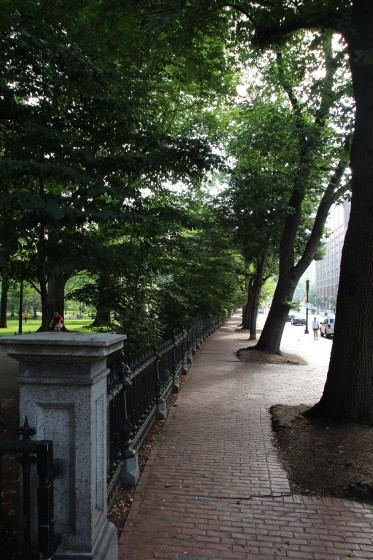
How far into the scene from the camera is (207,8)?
8109mm

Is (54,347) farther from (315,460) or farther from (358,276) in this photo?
(358,276)

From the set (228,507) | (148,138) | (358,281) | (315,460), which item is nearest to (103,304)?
(148,138)

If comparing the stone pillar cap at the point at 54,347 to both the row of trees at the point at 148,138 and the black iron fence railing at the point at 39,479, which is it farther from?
the row of trees at the point at 148,138

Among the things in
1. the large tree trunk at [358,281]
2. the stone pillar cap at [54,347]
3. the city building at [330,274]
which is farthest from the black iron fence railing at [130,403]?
the city building at [330,274]

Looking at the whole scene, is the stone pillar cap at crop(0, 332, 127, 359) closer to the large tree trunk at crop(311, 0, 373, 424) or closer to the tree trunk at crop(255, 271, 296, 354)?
the large tree trunk at crop(311, 0, 373, 424)

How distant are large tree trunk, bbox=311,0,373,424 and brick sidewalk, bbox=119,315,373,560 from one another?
4.39 feet

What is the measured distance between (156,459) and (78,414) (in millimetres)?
3294

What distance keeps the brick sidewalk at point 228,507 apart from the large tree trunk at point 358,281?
1.34 m

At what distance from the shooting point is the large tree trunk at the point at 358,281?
21.4 ft

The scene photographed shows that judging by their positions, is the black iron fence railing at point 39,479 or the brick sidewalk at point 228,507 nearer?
the black iron fence railing at point 39,479

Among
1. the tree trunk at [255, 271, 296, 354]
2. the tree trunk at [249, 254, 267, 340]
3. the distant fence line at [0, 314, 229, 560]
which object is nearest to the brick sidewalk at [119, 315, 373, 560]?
the distant fence line at [0, 314, 229, 560]

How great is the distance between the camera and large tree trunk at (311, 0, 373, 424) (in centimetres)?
652

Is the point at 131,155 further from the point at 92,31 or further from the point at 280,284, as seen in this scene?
the point at 280,284

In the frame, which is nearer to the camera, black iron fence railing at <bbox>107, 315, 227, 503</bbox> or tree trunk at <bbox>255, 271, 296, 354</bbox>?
black iron fence railing at <bbox>107, 315, 227, 503</bbox>
